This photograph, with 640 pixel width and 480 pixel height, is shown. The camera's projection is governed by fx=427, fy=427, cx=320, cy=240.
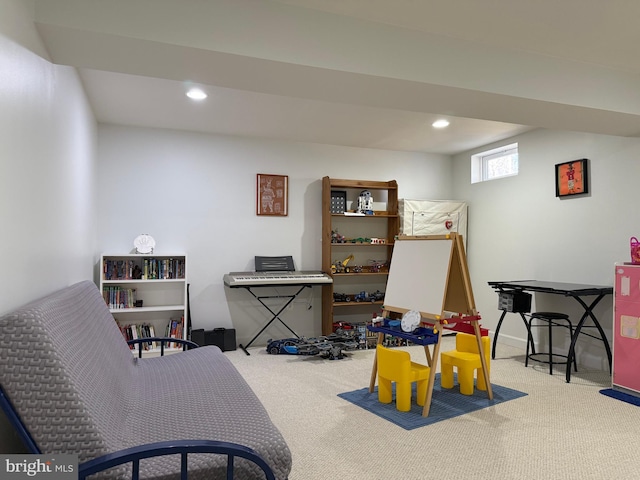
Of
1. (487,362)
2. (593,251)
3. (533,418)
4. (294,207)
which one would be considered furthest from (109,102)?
(593,251)

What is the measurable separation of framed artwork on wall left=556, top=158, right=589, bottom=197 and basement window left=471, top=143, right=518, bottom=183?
0.72 meters

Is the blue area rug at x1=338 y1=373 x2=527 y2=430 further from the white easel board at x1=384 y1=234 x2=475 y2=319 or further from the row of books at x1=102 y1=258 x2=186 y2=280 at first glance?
the row of books at x1=102 y1=258 x2=186 y2=280

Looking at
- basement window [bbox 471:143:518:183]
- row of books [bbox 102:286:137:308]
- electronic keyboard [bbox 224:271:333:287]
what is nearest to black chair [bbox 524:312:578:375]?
basement window [bbox 471:143:518:183]

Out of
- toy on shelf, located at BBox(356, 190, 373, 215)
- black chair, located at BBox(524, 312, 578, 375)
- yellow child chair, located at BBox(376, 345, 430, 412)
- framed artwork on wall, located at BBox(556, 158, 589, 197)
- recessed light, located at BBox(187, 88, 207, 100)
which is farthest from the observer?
A: toy on shelf, located at BBox(356, 190, 373, 215)

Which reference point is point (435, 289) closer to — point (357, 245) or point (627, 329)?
point (627, 329)

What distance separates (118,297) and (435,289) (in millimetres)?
3171

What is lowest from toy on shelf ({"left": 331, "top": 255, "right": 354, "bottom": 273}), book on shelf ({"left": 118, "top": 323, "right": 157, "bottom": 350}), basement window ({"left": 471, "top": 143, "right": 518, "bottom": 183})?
book on shelf ({"left": 118, "top": 323, "right": 157, "bottom": 350})

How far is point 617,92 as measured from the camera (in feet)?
10.3

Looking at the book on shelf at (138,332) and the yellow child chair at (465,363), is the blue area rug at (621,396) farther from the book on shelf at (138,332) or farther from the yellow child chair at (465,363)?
the book on shelf at (138,332)

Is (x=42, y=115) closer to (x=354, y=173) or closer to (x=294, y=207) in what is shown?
(x=294, y=207)

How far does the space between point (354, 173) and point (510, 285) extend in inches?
93.8

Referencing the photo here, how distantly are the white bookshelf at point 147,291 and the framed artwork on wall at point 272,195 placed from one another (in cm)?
113

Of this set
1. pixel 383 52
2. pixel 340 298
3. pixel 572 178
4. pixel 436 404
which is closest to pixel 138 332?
pixel 340 298
